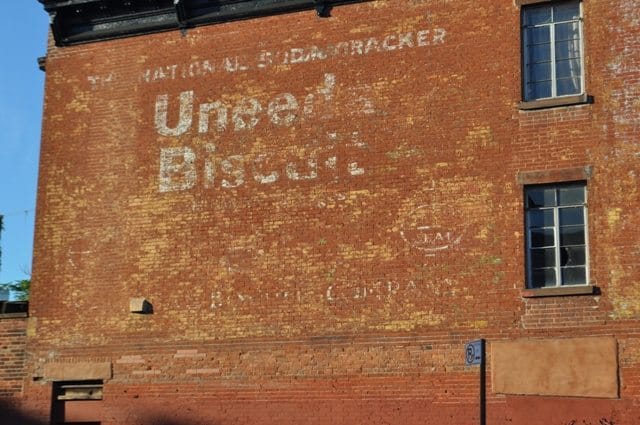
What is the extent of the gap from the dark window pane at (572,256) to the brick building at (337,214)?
102 millimetres

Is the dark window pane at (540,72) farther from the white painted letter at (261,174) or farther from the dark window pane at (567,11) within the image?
the white painted letter at (261,174)

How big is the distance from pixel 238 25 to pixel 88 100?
148 inches

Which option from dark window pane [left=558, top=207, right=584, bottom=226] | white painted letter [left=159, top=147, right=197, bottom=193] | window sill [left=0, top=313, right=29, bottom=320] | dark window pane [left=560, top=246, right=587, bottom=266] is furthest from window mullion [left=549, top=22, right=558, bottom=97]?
window sill [left=0, top=313, right=29, bottom=320]

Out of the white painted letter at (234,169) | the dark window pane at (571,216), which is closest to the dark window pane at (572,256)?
the dark window pane at (571,216)

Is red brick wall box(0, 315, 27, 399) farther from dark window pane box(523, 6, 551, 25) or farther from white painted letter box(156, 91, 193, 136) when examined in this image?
dark window pane box(523, 6, 551, 25)

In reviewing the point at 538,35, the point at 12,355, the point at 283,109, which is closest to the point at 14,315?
the point at 12,355

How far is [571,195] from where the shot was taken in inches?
741

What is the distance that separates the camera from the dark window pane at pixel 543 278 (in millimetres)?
18578

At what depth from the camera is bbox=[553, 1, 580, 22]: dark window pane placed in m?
19.5

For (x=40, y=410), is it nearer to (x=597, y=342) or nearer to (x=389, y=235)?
(x=389, y=235)

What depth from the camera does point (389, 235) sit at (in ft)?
64.9

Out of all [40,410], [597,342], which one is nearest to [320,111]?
[597,342]

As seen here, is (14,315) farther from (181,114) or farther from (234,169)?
(234,169)

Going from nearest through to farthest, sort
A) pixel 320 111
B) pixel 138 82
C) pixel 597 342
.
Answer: pixel 597 342
pixel 320 111
pixel 138 82
